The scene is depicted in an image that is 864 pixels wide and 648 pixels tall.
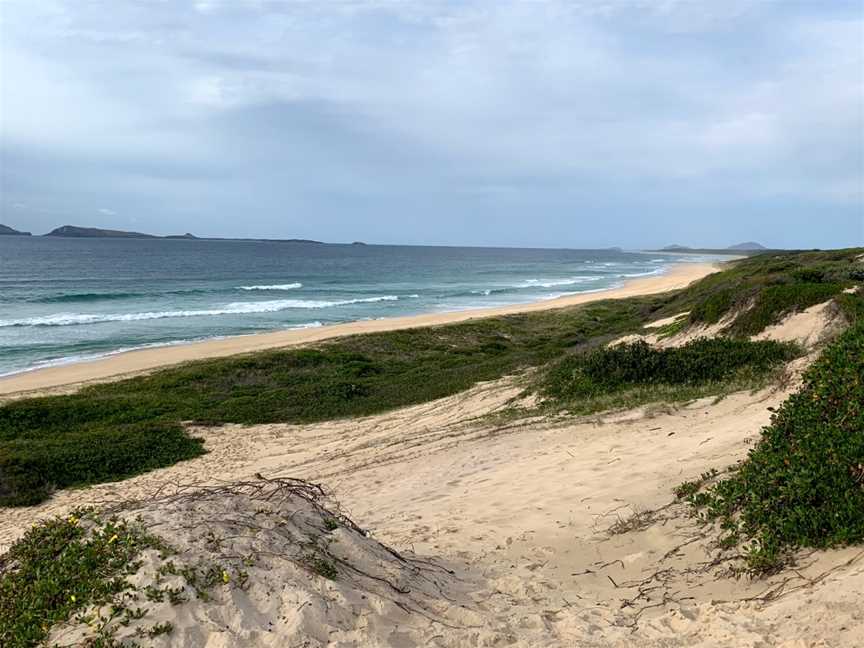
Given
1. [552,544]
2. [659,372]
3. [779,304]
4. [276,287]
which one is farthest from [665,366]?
[276,287]

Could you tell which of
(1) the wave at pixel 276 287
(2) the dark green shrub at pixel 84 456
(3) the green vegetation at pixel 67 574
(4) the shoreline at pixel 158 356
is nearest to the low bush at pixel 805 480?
(3) the green vegetation at pixel 67 574

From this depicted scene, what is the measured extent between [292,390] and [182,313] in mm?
31503

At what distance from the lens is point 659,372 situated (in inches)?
530

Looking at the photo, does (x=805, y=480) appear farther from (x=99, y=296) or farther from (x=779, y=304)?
(x=99, y=296)

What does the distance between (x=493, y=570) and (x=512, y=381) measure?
39.8 feet

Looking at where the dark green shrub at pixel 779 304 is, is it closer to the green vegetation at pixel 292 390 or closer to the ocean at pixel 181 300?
the green vegetation at pixel 292 390

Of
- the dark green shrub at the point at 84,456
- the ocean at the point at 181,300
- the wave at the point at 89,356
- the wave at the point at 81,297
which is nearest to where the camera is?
the dark green shrub at the point at 84,456

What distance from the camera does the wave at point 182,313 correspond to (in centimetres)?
4234

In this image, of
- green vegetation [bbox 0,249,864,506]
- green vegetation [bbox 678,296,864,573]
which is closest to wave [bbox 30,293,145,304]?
green vegetation [bbox 0,249,864,506]

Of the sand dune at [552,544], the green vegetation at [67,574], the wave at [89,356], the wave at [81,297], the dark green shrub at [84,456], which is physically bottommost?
the dark green shrub at [84,456]

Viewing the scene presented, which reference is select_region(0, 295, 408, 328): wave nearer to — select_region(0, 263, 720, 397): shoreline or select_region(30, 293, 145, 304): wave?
select_region(30, 293, 145, 304): wave

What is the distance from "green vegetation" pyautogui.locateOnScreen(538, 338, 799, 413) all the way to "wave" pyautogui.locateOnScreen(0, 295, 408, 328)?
38509mm

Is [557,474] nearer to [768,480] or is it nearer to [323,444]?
[768,480]

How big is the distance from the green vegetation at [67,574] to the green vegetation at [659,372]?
29.2 feet
